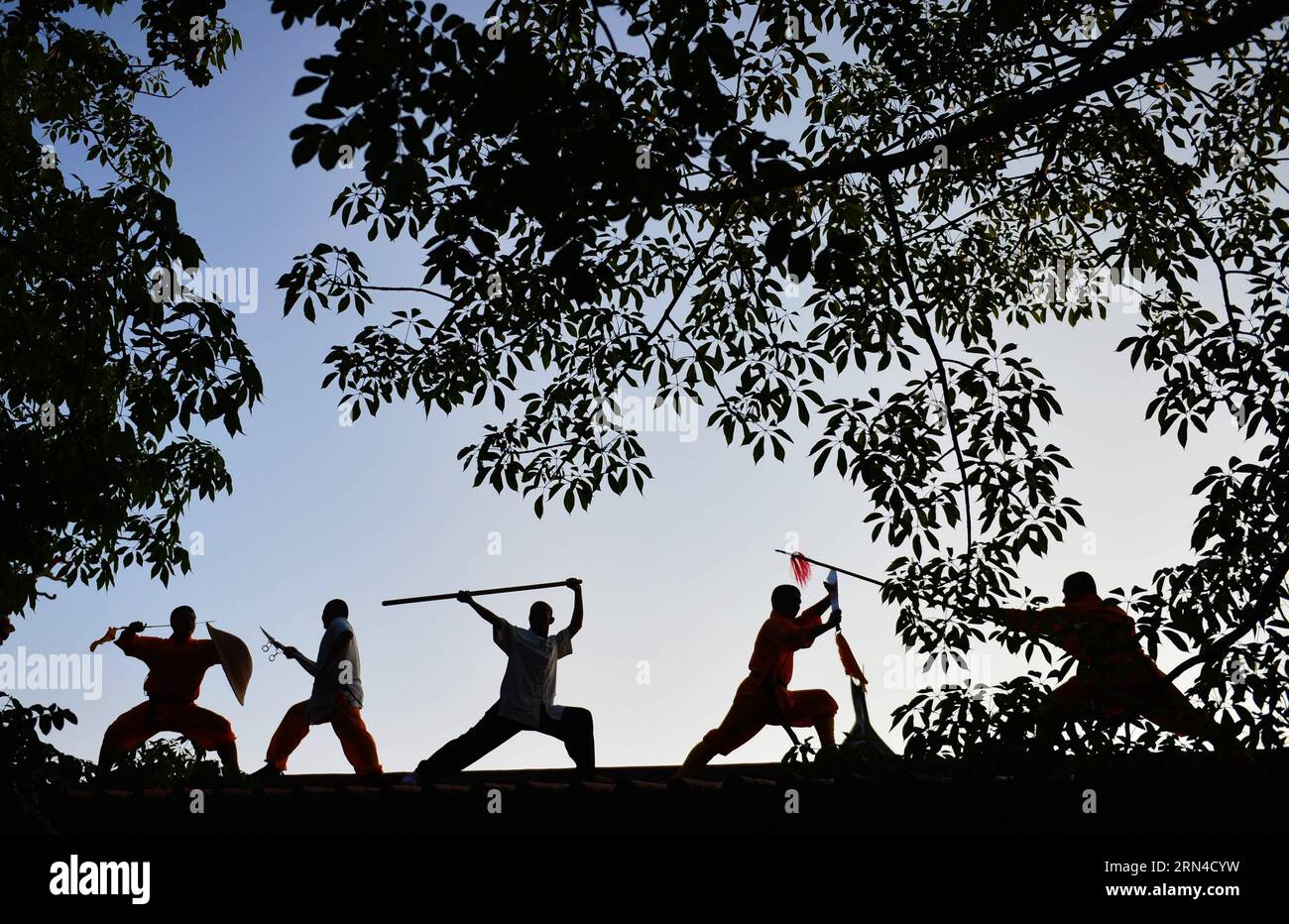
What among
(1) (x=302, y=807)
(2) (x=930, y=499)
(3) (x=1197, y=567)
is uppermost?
(2) (x=930, y=499)

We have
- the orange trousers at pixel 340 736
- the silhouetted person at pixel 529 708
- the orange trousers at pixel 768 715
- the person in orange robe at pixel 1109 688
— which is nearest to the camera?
the person in orange robe at pixel 1109 688

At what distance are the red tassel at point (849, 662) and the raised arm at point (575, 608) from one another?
207 cm

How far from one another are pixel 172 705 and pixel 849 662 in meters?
5.51

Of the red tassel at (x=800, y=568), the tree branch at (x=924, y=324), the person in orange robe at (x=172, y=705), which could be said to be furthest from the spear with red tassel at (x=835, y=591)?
the person in orange robe at (x=172, y=705)

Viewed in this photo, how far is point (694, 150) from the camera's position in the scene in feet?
16.5

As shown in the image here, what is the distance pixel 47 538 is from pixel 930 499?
4.96 meters

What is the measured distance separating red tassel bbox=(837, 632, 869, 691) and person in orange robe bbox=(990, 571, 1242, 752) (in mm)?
2932

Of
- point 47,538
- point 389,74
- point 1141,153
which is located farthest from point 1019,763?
point 47,538

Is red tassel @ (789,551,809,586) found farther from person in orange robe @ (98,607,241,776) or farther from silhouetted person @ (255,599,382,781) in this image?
person in orange robe @ (98,607,241,776)

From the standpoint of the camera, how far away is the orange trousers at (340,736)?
926cm

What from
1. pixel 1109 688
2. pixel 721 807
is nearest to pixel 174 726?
pixel 721 807

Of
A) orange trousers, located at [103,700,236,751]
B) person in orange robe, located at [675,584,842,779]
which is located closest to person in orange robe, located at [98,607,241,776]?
orange trousers, located at [103,700,236,751]

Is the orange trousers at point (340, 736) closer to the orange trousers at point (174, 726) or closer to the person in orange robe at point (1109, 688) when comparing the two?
the orange trousers at point (174, 726)
